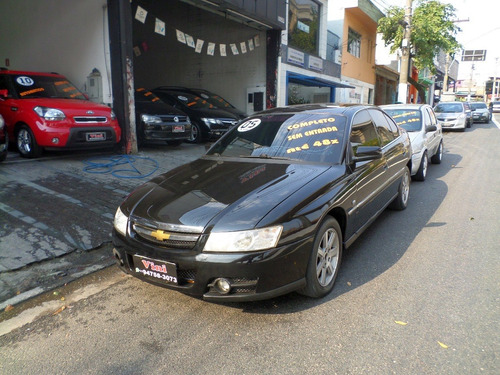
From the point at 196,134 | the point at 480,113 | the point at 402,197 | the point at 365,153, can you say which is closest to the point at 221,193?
the point at 365,153

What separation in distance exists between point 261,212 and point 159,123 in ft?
22.9

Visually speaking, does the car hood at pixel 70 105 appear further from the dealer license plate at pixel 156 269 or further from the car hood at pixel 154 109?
the dealer license plate at pixel 156 269

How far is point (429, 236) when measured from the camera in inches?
183

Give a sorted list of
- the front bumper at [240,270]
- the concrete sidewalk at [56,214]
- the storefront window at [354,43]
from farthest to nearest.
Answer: the storefront window at [354,43] < the concrete sidewalk at [56,214] < the front bumper at [240,270]

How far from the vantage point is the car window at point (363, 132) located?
4039 millimetres

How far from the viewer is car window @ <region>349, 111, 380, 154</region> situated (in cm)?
404

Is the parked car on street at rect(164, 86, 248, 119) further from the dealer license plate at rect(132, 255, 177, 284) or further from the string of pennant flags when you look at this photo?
the dealer license plate at rect(132, 255, 177, 284)

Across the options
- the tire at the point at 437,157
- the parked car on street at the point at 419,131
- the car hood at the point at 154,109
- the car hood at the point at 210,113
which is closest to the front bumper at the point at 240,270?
the parked car on street at the point at 419,131

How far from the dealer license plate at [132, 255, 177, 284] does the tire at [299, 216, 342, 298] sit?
1.02m

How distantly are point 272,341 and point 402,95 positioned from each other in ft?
57.3

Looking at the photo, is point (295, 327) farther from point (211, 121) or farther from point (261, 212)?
point (211, 121)

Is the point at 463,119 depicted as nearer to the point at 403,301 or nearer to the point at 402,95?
the point at 402,95

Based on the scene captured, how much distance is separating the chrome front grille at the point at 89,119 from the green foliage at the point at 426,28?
1674 centimetres

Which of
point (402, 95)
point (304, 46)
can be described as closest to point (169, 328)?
point (304, 46)
